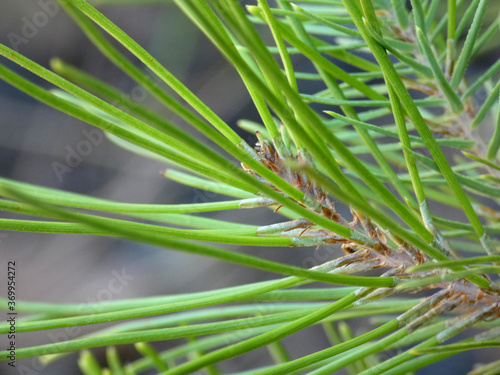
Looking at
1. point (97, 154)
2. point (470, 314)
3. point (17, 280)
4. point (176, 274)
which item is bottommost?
point (470, 314)

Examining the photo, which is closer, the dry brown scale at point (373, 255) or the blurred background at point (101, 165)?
the dry brown scale at point (373, 255)

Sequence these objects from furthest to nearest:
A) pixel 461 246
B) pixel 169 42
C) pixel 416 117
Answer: pixel 169 42 < pixel 461 246 < pixel 416 117

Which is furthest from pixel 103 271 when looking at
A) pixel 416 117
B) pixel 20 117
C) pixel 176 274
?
pixel 416 117

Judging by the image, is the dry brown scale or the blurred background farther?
the blurred background

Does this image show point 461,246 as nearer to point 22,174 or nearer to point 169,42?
point 169,42

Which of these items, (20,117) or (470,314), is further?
(20,117)

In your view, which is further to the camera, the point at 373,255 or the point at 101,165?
the point at 101,165

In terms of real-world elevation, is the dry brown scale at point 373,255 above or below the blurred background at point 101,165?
below

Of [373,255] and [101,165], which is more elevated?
[101,165]
